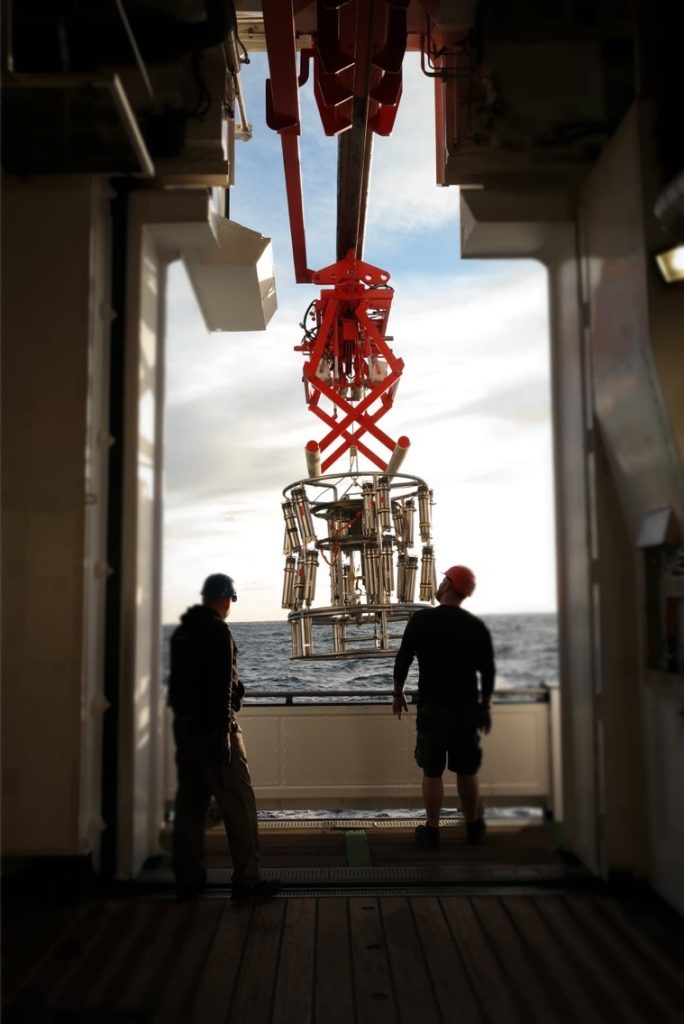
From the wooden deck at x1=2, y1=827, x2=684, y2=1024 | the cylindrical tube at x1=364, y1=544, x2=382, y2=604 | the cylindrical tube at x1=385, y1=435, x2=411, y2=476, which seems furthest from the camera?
the cylindrical tube at x1=385, y1=435, x2=411, y2=476

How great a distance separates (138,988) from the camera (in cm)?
144

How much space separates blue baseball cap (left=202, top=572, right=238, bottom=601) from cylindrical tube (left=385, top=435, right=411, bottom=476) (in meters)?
0.42

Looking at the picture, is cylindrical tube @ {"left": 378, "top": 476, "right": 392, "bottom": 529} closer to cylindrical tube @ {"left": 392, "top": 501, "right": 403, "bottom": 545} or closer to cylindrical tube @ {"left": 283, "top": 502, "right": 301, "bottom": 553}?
cylindrical tube @ {"left": 392, "top": 501, "right": 403, "bottom": 545}

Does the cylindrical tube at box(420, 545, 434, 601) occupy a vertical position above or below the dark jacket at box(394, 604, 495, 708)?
above

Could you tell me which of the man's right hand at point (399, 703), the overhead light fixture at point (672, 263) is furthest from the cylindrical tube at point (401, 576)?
the overhead light fixture at point (672, 263)

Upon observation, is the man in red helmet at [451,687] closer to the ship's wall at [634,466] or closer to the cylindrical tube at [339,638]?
the cylindrical tube at [339,638]

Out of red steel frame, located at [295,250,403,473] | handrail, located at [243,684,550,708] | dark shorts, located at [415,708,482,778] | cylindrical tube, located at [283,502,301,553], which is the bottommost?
dark shorts, located at [415,708,482,778]

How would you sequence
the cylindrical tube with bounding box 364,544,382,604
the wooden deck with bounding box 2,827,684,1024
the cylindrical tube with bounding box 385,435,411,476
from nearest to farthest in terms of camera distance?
1. the wooden deck with bounding box 2,827,684,1024
2. the cylindrical tube with bounding box 364,544,382,604
3. the cylindrical tube with bounding box 385,435,411,476

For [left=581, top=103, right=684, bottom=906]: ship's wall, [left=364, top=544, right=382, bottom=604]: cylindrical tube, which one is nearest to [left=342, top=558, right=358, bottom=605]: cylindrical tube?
[left=364, top=544, right=382, bottom=604]: cylindrical tube

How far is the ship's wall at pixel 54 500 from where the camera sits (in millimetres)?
1627

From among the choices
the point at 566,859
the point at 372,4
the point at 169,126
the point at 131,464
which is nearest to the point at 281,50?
the point at 372,4

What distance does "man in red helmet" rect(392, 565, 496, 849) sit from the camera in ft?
5.34

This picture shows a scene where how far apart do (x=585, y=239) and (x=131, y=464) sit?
1216 millimetres

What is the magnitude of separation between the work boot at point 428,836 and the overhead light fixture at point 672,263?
1311mm
